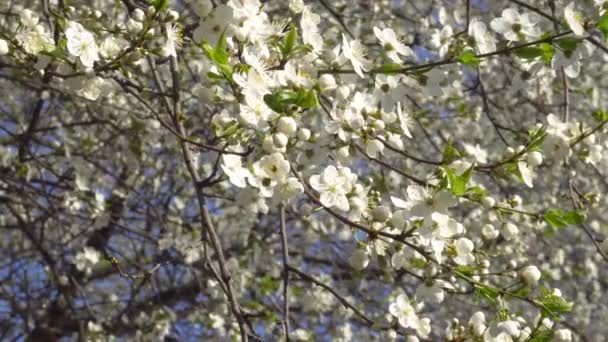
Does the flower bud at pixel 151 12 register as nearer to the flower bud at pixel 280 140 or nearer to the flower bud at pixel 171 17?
the flower bud at pixel 171 17

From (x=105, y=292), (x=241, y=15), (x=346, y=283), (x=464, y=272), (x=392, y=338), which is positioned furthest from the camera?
(x=105, y=292)

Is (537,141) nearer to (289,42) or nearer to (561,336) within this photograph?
(561,336)

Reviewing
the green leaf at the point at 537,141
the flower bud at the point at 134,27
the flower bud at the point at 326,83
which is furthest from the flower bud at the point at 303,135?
the green leaf at the point at 537,141

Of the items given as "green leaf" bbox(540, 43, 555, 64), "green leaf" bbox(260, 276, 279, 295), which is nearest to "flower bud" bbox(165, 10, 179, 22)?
"green leaf" bbox(540, 43, 555, 64)

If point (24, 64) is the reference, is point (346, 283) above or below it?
above

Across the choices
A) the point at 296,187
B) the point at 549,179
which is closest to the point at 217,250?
the point at 296,187

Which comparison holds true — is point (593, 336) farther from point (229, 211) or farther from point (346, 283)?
point (229, 211)

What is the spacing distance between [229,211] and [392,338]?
3286 mm

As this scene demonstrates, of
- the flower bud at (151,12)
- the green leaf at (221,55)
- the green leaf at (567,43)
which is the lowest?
the green leaf at (221,55)

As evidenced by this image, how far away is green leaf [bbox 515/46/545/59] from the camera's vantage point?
1718 millimetres

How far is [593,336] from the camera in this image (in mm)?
5539

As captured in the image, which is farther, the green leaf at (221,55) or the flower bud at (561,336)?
the flower bud at (561,336)

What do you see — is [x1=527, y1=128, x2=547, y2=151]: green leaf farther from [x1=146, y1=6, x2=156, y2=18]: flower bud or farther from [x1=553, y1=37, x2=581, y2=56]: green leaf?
[x1=146, y1=6, x2=156, y2=18]: flower bud

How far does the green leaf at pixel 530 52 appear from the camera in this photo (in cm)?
172
